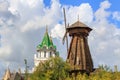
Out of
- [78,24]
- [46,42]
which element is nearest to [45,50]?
[46,42]

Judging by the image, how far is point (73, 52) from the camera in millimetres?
93438

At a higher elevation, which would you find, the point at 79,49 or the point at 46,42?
the point at 46,42

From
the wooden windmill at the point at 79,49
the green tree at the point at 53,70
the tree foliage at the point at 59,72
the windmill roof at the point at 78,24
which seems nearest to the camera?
the tree foliage at the point at 59,72

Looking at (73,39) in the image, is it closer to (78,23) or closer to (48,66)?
(78,23)

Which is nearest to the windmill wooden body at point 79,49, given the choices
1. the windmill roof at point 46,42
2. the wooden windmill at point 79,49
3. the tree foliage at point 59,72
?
the wooden windmill at point 79,49

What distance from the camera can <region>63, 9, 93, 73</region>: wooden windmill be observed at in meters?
92.4

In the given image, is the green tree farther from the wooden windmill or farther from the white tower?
A: the white tower

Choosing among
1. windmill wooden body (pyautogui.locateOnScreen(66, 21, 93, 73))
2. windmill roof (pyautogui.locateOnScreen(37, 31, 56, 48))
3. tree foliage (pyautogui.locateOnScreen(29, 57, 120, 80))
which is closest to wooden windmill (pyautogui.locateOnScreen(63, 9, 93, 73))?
windmill wooden body (pyautogui.locateOnScreen(66, 21, 93, 73))

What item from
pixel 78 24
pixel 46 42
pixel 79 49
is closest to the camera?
pixel 79 49

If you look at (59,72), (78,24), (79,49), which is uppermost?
(78,24)

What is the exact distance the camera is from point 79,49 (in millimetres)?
93688

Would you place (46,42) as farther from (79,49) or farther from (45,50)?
(79,49)

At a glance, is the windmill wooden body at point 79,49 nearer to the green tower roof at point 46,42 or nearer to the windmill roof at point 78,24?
the windmill roof at point 78,24

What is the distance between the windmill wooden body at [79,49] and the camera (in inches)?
3642
